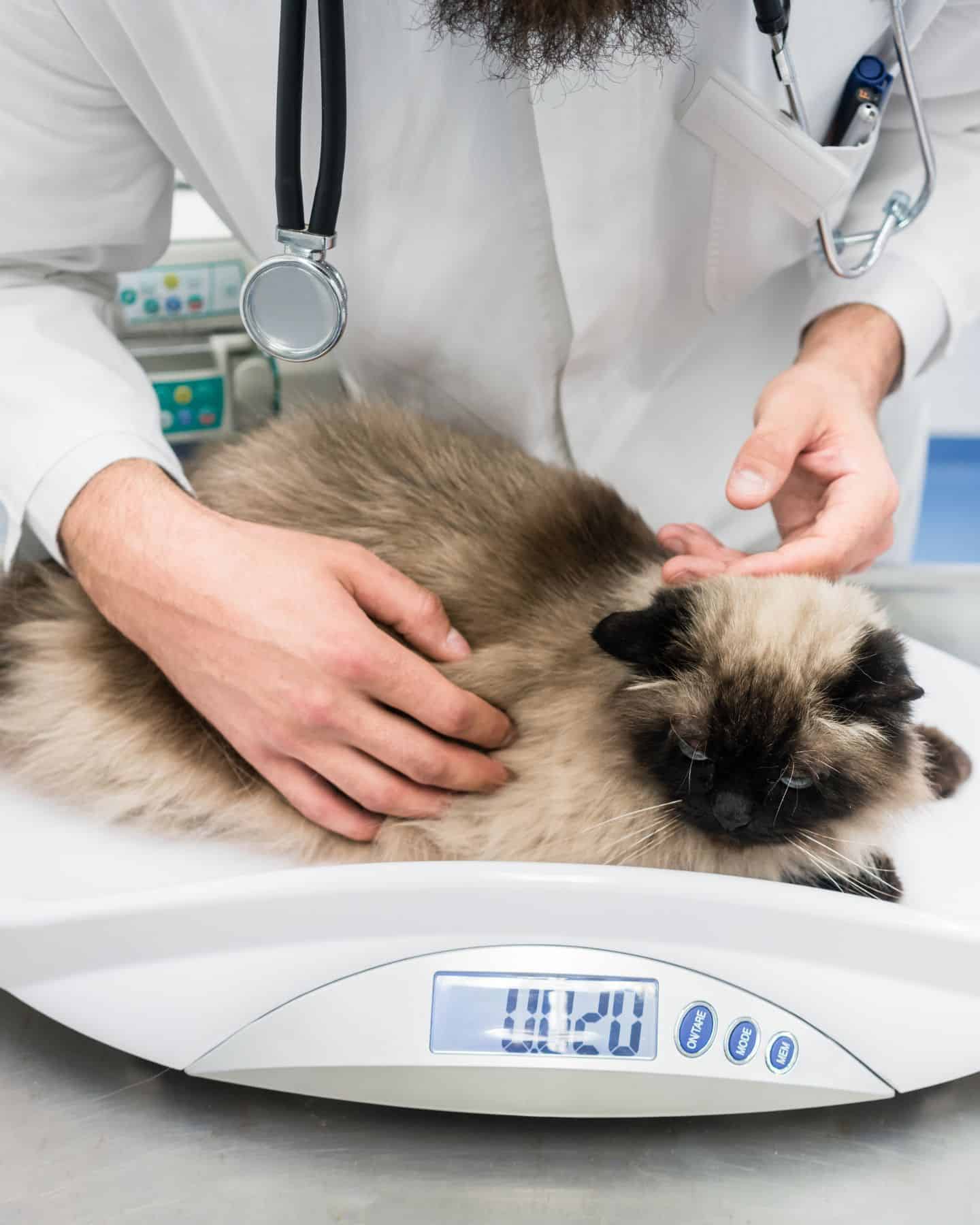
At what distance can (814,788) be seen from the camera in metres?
0.81

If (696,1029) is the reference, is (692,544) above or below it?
above

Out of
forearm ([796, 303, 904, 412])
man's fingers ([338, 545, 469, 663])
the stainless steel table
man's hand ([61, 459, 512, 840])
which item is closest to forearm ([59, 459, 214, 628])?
man's hand ([61, 459, 512, 840])

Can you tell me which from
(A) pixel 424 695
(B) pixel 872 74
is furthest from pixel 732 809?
(B) pixel 872 74

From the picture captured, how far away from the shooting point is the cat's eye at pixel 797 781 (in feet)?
2.57

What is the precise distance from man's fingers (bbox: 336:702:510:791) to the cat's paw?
14.9 inches

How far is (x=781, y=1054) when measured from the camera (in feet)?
2.19

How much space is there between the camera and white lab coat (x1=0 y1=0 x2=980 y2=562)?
89 cm

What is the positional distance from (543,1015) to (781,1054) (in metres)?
0.16

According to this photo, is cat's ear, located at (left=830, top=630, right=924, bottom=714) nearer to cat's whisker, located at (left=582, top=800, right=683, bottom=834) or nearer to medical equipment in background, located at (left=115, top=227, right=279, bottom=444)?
cat's whisker, located at (left=582, top=800, right=683, bottom=834)

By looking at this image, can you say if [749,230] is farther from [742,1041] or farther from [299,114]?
[742,1041]

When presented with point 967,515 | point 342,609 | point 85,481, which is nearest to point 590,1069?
point 342,609

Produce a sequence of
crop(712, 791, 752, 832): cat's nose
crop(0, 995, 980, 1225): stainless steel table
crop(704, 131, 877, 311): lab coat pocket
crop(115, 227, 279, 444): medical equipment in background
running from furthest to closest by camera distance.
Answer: crop(115, 227, 279, 444): medical equipment in background → crop(704, 131, 877, 311): lab coat pocket → crop(712, 791, 752, 832): cat's nose → crop(0, 995, 980, 1225): stainless steel table

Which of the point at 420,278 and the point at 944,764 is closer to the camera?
the point at 944,764

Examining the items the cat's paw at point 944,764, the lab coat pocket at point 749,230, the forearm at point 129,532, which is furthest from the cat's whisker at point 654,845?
the lab coat pocket at point 749,230
